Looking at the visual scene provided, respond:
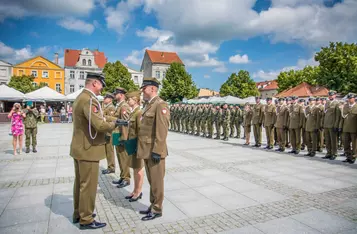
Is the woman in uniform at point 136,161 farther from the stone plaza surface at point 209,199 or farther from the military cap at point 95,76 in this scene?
the military cap at point 95,76

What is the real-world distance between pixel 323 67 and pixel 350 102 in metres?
35.9

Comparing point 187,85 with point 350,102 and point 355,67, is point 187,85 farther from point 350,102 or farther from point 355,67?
point 350,102

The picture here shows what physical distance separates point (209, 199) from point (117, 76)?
47636mm

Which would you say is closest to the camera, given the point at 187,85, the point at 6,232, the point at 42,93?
the point at 6,232

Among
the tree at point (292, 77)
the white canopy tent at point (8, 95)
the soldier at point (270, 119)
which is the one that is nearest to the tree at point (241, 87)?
the tree at point (292, 77)

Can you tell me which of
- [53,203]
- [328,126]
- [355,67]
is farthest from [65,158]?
[355,67]

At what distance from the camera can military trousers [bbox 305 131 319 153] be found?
932 centimetres

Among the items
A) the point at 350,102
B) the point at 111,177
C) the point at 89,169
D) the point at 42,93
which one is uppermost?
the point at 42,93

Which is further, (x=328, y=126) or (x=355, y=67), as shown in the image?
(x=355, y=67)

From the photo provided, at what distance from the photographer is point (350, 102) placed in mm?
8508

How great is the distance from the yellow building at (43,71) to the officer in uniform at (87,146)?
63098 mm

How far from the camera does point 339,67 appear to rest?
37.3 m

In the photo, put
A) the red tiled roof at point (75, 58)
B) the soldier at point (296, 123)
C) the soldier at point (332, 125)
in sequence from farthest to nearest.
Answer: the red tiled roof at point (75, 58), the soldier at point (296, 123), the soldier at point (332, 125)

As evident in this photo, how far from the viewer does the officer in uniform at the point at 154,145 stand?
384 centimetres
